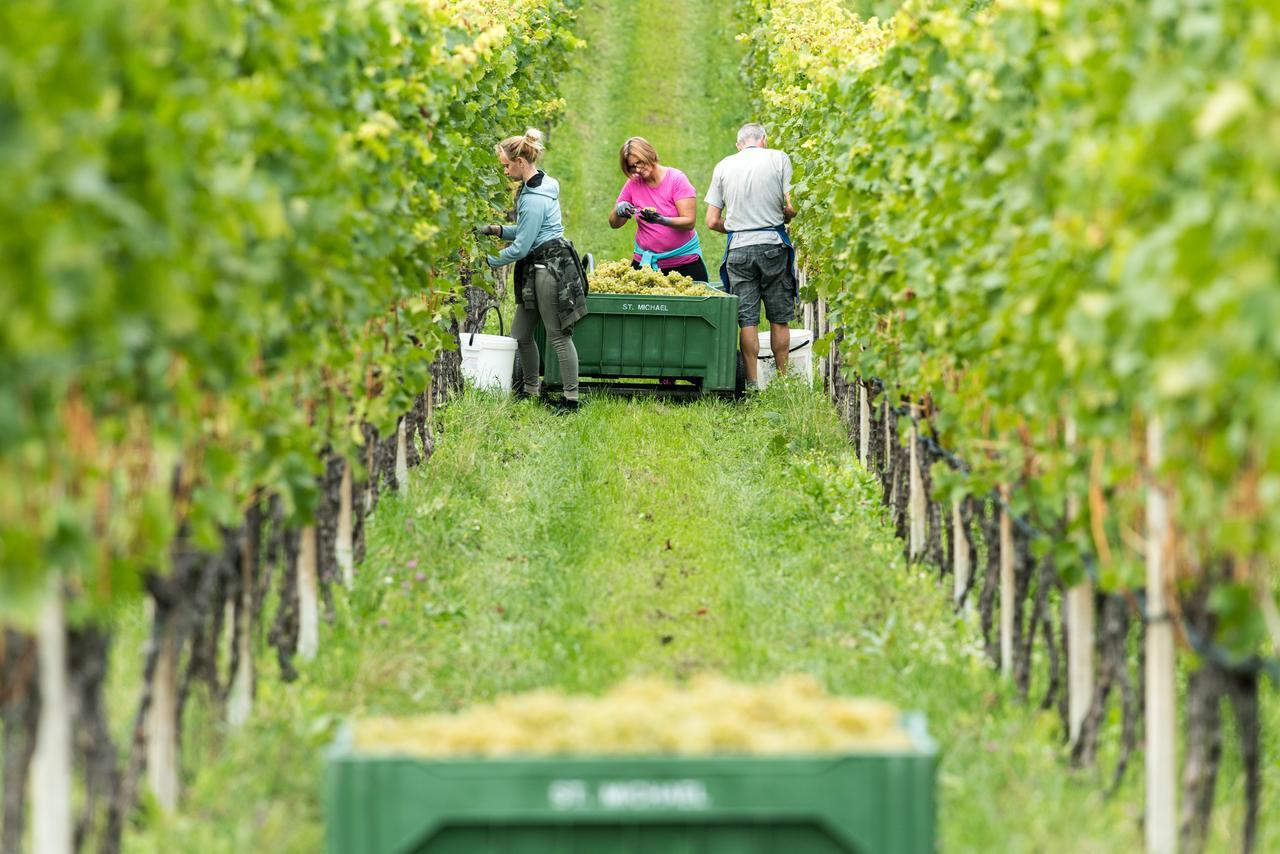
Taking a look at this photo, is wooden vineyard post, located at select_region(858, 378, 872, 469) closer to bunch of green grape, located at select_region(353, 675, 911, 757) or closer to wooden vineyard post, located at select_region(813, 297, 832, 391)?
wooden vineyard post, located at select_region(813, 297, 832, 391)

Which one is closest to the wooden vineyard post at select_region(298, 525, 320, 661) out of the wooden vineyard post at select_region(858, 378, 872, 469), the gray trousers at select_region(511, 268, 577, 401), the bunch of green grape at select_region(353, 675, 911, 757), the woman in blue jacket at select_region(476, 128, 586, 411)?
the bunch of green grape at select_region(353, 675, 911, 757)

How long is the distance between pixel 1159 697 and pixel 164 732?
8.93 ft

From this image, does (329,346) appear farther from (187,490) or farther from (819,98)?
(819,98)

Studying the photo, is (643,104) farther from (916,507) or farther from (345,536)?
(345,536)

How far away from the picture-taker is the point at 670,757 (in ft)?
10.6

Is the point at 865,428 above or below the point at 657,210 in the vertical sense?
below

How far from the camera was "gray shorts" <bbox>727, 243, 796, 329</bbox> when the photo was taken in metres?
11.3

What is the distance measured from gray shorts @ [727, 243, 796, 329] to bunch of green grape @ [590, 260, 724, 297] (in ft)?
0.65

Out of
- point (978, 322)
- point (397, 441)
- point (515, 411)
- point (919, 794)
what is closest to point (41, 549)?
point (919, 794)

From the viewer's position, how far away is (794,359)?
12156 millimetres

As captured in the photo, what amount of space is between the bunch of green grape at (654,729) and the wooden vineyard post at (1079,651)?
5.89ft

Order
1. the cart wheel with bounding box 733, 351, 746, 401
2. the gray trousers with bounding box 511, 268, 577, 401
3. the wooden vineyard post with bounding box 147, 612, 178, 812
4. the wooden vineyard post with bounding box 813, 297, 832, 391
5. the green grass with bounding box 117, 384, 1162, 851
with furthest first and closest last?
the wooden vineyard post with bounding box 813, 297, 832, 391 < the cart wheel with bounding box 733, 351, 746, 401 < the gray trousers with bounding box 511, 268, 577, 401 < the green grass with bounding box 117, 384, 1162, 851 < the wooden vineyard post with bounding box 147, 612, 178, 812

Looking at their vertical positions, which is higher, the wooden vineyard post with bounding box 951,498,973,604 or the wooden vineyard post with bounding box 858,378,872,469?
the wooden vineyard post with bounding box 858,378,872,469

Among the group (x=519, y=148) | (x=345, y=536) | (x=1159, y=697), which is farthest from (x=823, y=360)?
(x=1159, y=697)
